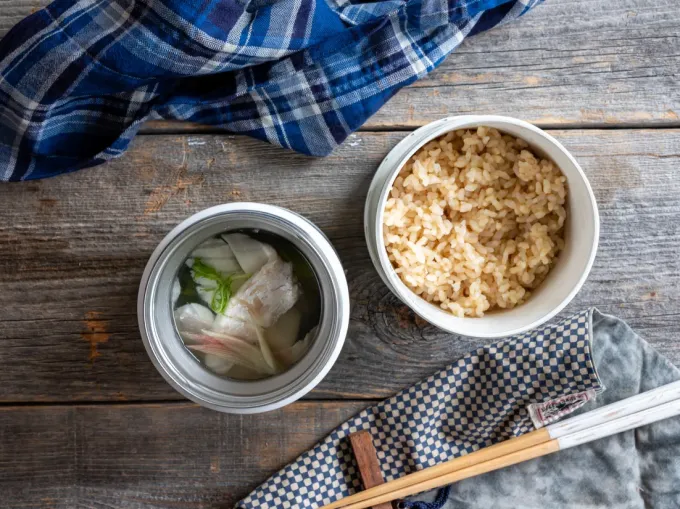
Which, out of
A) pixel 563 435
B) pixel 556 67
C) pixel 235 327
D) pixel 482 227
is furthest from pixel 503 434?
pixel 556 67

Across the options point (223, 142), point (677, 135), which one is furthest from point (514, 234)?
point (223, 142)

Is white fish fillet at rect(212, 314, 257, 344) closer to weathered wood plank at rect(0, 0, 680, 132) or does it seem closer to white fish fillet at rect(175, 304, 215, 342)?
white fish fillet at rect(175, 304, 215, 342)

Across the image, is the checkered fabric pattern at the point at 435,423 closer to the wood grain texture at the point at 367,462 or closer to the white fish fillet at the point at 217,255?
the wood grain texture at the point at 367,462

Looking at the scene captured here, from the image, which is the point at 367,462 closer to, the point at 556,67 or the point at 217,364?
the point at 217,364

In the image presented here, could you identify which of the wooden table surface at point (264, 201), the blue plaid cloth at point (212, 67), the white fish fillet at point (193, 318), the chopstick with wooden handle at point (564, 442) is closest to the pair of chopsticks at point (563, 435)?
the chopstick with wooden handle at point (564, 442)

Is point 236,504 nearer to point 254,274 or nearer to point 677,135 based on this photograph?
point 254,274

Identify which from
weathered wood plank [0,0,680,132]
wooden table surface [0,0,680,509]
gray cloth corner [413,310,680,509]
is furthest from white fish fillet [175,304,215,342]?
gray cloth corner [413,310,680,509]
